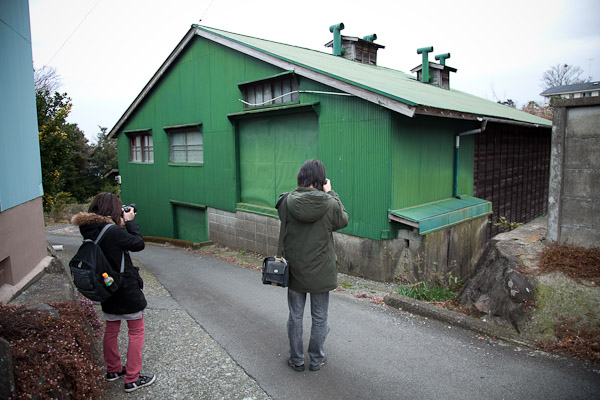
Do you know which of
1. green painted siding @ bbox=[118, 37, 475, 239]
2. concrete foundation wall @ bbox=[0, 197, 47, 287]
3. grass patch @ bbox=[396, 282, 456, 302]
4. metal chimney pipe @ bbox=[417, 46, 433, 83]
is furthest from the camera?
metal chimney pipe @ bbox=[417, 46, 433, 83]

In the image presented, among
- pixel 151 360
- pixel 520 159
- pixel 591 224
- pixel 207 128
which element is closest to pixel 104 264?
pixel 151 360

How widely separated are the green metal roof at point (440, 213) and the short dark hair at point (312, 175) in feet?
13.1

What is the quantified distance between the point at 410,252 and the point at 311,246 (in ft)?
14.5

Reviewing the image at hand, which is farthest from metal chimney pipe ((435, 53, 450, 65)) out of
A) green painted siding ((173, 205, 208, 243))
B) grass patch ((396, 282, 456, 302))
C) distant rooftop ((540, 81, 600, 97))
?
distant rooftop ((540, 81, 600, 97))

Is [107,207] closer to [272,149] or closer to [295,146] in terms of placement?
[295,146]

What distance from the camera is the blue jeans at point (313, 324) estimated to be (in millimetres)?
3637

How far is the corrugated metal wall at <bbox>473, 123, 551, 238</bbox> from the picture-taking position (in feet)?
34.2

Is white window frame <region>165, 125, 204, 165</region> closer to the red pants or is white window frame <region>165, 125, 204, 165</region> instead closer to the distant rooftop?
the red pants

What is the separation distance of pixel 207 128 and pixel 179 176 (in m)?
2.40

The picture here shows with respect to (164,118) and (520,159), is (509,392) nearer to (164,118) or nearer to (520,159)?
(520,159)

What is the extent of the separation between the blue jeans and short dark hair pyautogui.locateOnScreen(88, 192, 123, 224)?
1648 mm

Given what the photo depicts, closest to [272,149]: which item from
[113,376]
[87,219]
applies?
[87,219]

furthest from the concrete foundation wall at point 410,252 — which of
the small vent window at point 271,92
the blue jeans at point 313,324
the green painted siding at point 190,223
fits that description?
the blue jeans at point 313,324

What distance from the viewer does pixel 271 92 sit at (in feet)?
31.7
